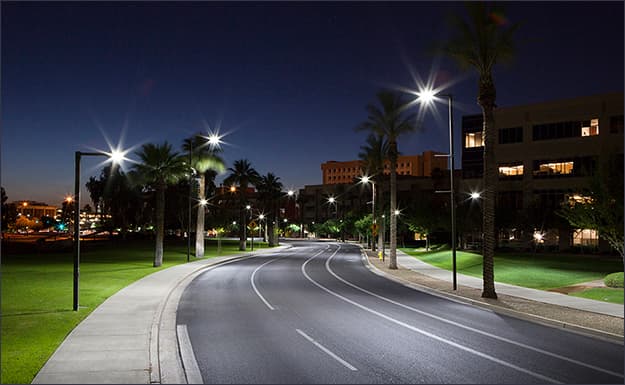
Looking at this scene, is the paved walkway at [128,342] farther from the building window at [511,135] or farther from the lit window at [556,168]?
the building window at [511,135]

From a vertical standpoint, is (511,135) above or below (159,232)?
above

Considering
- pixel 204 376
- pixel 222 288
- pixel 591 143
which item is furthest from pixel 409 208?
pixel 204 376

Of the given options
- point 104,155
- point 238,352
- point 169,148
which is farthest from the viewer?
point 169,148

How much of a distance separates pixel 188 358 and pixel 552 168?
61.8 m

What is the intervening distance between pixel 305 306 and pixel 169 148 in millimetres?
22226

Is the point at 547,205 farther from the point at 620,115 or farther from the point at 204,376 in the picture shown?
the point at 204,376

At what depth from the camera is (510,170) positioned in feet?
225

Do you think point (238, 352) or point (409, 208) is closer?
point (238, 352)

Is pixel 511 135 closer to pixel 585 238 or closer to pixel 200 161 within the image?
pixel 585 238

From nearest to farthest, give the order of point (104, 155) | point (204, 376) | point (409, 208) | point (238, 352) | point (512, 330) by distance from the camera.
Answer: point (204, 376) → point (238, 352) → point (512, 330) → point (104, 155) → point (409, 208)

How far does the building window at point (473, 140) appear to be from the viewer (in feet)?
252

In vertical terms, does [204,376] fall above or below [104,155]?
below

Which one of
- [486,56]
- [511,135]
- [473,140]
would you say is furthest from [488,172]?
[473,140]

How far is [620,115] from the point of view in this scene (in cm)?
5856
